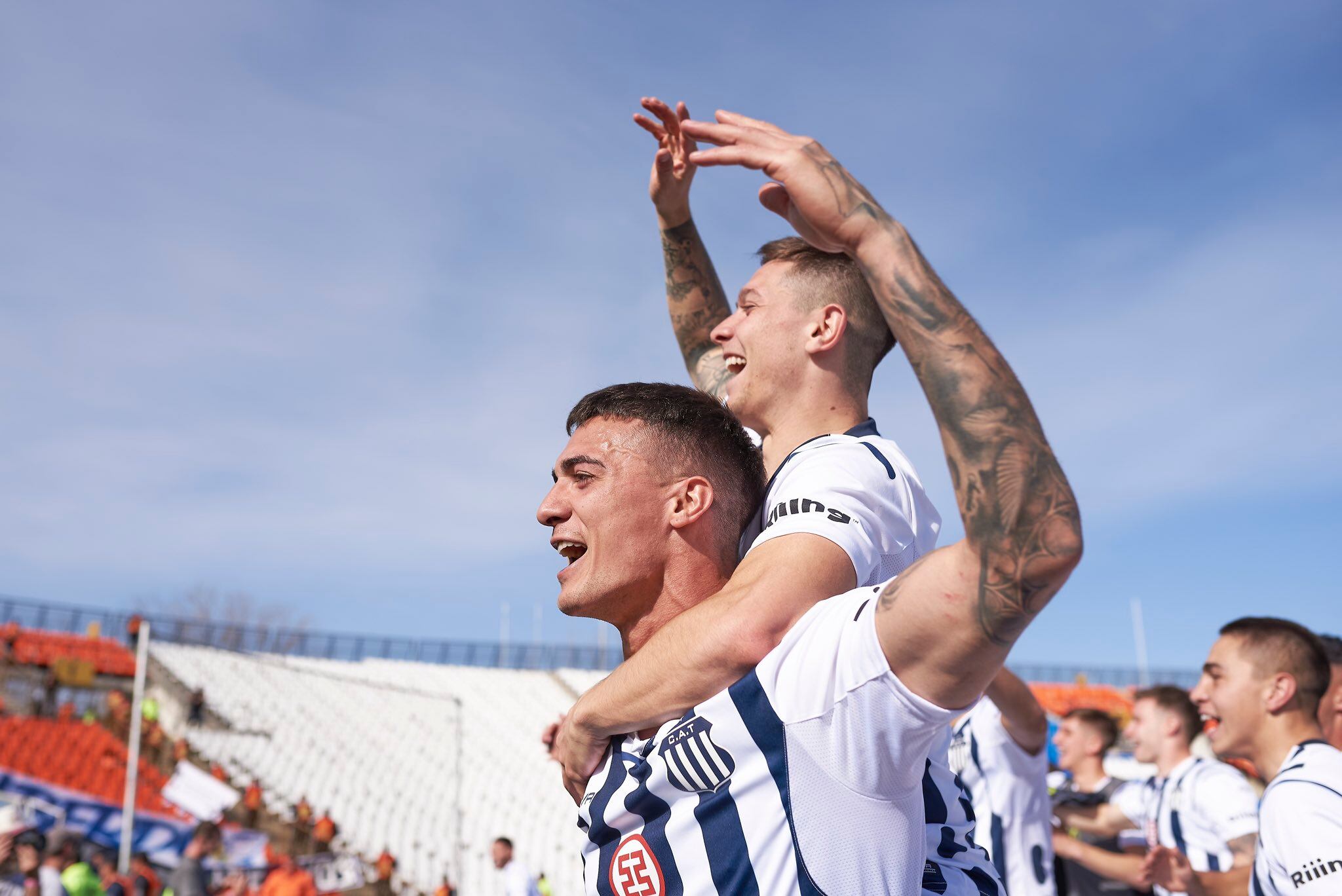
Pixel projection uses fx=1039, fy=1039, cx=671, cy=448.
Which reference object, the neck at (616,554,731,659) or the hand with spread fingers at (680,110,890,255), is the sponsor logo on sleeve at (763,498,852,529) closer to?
the neck at (616,554,731,659)

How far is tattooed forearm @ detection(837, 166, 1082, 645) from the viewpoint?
54.4 inches

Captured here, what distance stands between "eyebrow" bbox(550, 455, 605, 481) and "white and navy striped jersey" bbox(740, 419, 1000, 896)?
41 cm

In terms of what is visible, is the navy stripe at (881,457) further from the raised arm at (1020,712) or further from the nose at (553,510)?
the raised arm at (1020,712)

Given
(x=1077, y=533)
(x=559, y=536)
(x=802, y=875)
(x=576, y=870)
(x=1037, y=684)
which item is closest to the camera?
(x=1077, y=533)

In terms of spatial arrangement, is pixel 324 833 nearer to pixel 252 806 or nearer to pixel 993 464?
pixel 252 806

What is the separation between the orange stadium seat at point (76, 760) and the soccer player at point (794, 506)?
2132cm

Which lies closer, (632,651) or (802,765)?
(802,765)

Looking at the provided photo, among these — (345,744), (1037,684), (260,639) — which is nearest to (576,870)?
(345,744)

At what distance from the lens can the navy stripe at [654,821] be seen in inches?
73.6

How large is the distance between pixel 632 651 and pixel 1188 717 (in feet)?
20.6

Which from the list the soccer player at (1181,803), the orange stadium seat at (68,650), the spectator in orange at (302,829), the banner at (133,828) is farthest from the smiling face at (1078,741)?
the orange stadium seat at (68,650)

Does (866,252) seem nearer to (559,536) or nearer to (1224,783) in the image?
(559,536)

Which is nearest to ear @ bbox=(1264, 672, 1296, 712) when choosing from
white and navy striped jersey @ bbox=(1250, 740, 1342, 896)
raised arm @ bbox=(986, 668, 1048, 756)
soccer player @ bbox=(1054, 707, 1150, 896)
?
white and navy striped jersey @ bbox=(1250, 740, 1342, 896)

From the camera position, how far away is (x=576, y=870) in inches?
953
